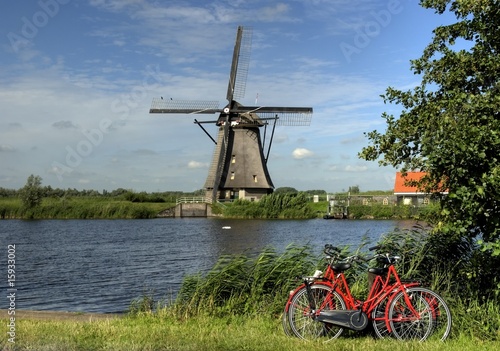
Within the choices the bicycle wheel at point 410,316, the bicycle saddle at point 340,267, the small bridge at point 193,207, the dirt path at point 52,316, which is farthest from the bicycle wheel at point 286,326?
the small bridge at point 193,207

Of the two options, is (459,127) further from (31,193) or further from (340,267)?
(31,193)

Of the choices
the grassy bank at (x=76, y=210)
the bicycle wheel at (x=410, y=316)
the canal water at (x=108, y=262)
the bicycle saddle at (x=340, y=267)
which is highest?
the bicycle saddle at (x=340, y=267)

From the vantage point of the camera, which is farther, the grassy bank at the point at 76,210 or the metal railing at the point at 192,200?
the metal railing at the point at 192,200

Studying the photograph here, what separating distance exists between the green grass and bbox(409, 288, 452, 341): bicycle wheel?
17 centimetres

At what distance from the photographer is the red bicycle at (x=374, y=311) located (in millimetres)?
5852

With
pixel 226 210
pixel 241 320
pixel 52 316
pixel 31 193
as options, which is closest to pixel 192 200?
pixel 226 210

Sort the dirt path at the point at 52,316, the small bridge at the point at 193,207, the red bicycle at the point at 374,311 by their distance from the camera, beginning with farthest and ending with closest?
the small bridge at the point at 193,207 < the dirt path at the point at 52,316 < the red bicycle at the point at 374,311

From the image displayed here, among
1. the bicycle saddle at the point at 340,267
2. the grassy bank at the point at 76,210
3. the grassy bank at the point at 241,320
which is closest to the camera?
the grassy bank at the point at 241,320

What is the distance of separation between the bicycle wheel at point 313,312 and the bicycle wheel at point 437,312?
34.3 inches

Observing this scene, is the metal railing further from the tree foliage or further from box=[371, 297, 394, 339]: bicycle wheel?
box=[371, 297, 394, 339]: bicycle wheel

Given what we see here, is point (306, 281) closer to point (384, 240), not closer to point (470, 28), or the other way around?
point (384, 240)

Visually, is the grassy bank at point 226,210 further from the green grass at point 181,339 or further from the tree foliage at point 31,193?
the green grass at point 181,339

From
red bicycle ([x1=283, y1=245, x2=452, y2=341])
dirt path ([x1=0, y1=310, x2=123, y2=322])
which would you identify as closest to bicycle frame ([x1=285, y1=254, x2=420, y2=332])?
red bicycle ([x1=283, y1=245, x2=452, y2=341])

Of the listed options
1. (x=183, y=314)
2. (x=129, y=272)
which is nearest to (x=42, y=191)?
(x=129, y=272)
